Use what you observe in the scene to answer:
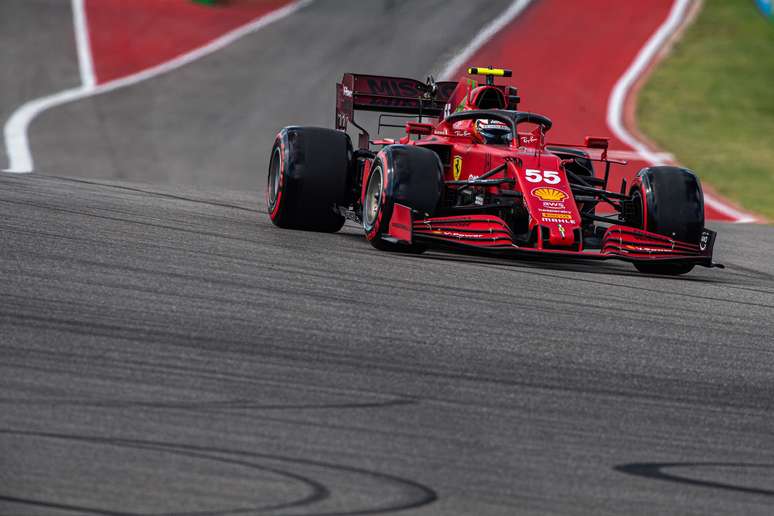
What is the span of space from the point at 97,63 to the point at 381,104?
15.8 m

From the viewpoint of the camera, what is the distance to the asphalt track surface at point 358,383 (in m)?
4.54

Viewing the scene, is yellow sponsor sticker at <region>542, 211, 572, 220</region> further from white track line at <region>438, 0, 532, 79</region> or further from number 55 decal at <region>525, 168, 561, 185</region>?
white track line at <region>438, 0, 532, 79</region>

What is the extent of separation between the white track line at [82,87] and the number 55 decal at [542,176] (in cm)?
846

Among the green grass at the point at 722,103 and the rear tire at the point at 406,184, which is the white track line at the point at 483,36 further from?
the rear tire at the point at 406,184

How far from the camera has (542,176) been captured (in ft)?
33.8

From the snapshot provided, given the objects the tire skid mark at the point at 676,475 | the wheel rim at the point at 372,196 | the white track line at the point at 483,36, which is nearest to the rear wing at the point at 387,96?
the wheel rim at the point at 372,196

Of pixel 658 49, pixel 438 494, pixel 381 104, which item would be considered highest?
pixel 658 49

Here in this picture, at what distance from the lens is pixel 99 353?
5.96 metres

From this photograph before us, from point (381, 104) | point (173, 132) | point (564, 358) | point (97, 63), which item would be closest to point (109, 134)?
point (173, 132)

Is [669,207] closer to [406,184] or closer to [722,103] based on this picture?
[406,184]

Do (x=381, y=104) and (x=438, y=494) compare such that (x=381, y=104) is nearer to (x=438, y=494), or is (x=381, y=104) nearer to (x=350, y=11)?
(x=438, y=494)

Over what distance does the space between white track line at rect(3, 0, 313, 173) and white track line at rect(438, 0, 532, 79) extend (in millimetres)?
4933

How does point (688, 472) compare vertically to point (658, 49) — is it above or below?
below

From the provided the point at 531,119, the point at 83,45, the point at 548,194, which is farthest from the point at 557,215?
the point at 83,45
